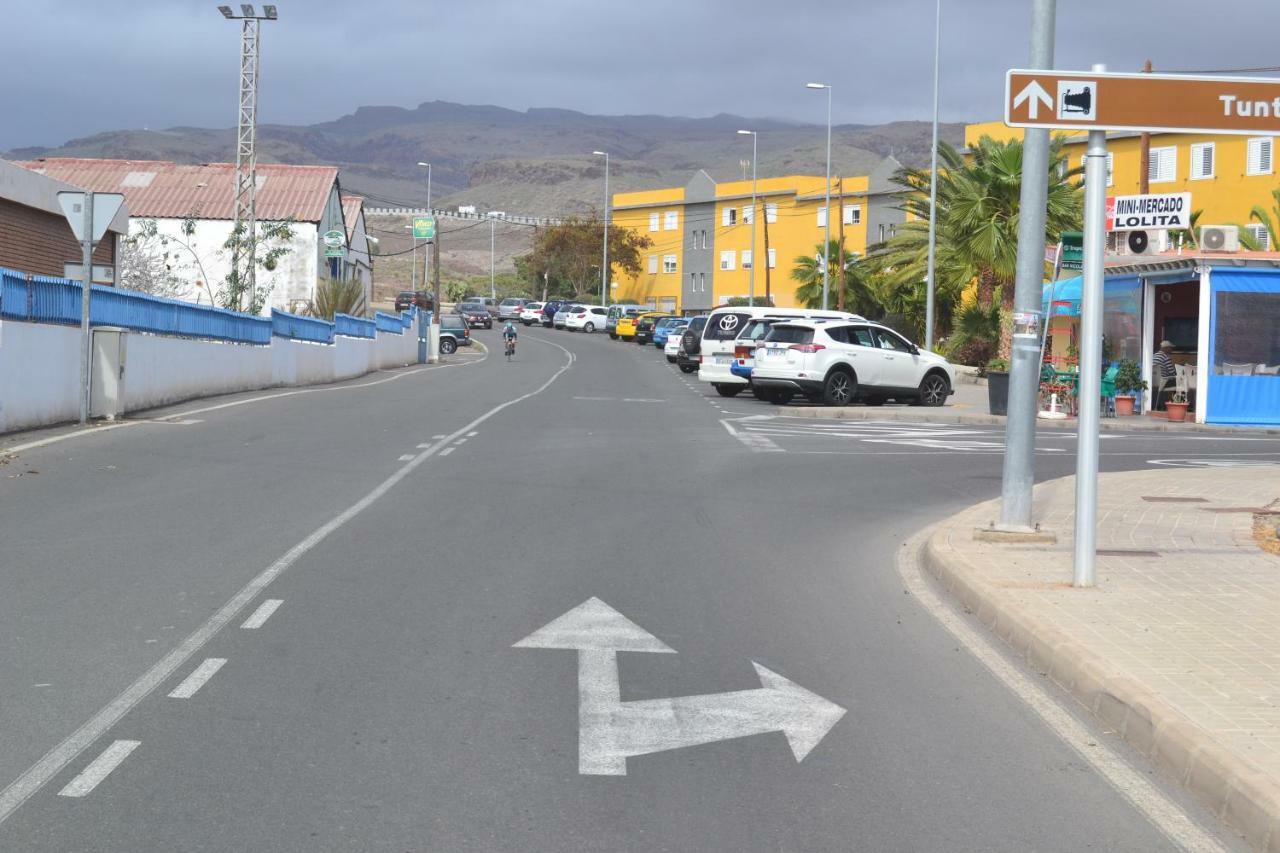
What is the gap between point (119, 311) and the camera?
22.9 meters

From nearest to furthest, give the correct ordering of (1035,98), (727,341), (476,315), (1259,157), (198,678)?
(198,678)
(1035,98)
(727,341)
(1259,157)
(476,315)

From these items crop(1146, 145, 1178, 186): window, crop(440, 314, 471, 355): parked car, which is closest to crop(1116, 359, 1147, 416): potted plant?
crop(1146, 145, 1178, 186): window

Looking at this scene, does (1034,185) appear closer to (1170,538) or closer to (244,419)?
(1170,538)

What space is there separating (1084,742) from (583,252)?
346 ft

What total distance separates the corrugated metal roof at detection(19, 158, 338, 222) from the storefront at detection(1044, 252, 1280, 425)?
40899mm

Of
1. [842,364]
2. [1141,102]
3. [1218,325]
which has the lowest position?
[842,364]

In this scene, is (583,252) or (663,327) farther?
(583,252)

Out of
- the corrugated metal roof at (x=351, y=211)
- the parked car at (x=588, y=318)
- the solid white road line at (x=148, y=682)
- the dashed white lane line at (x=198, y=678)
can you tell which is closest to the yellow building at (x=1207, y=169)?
the corrugated metal roof at (x=351, y=211)

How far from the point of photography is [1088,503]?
9141mm

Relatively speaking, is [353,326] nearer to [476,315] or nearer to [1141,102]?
[1141,102]

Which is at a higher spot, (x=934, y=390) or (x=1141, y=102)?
(x=1141, y=102)

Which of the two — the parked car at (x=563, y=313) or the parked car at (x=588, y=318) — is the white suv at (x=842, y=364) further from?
the parked car at (x=563, y=313)

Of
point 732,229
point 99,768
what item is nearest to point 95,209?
point 99,768

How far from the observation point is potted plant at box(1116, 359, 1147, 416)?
2928cm
